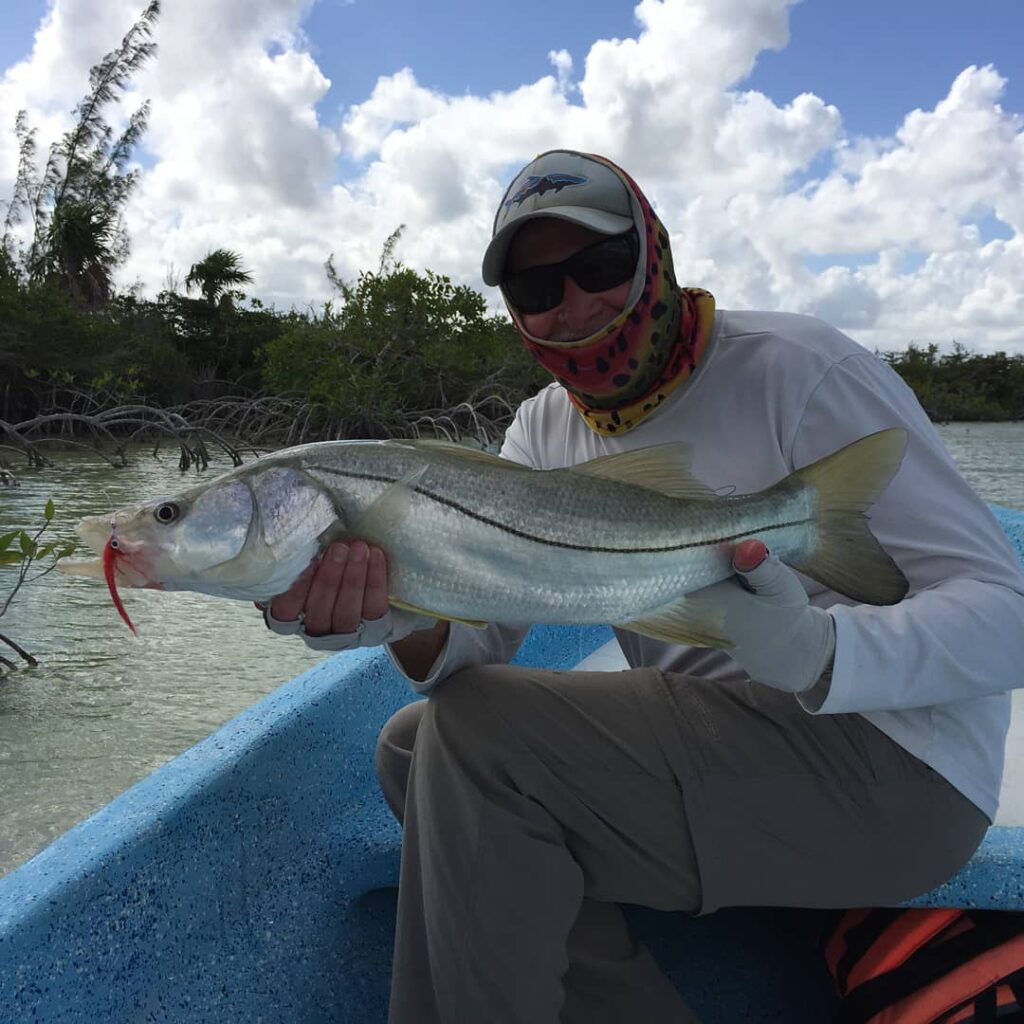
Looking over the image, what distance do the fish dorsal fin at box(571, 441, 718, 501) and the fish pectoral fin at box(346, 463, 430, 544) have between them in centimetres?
39

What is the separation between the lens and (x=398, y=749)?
2.02 metres

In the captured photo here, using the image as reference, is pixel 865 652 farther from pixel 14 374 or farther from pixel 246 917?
pixel 14 374

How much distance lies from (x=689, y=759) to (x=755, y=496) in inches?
20.9

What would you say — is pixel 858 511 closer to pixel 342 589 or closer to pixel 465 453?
pixel 465 453

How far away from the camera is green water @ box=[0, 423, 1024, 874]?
388 centimetres

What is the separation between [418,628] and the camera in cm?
192

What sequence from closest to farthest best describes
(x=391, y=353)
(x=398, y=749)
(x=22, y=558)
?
(x=398, y=749), (x=22, y=558), (x=391, y=353)

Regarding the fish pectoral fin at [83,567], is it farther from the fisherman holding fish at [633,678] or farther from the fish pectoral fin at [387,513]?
the fish pectoral fin at [387,513]

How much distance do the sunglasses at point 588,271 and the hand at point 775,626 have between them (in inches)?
31.1

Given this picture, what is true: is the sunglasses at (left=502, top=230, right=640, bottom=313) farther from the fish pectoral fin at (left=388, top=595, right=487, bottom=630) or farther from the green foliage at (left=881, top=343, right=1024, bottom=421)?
the green foliage at (left=881, top=343, right=1024, bottom=421)

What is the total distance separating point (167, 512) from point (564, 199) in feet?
3.78

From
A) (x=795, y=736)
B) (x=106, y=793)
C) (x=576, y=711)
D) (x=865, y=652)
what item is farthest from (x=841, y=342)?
(x=106, y=793)

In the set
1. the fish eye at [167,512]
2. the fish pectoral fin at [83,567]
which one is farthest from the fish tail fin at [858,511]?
the fish pectoral fin at [83,567]

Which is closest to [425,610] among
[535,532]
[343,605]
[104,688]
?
[343,605]
